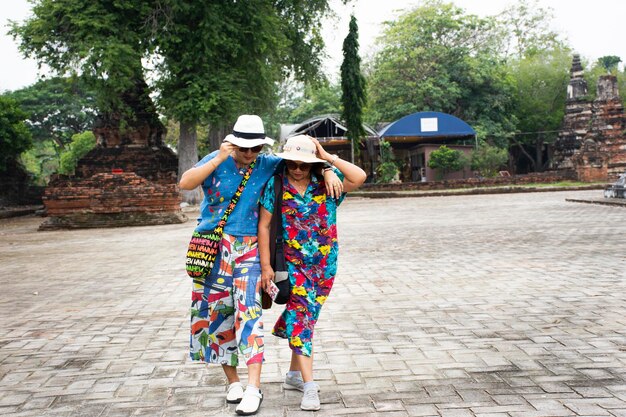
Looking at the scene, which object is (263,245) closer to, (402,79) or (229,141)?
(229,141)

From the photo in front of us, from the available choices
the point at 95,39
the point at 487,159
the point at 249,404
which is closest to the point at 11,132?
the point at 95,39

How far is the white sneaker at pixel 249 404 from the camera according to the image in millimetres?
3359

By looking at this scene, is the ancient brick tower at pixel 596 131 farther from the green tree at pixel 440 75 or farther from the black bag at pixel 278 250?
the black bag at pixel 278 250

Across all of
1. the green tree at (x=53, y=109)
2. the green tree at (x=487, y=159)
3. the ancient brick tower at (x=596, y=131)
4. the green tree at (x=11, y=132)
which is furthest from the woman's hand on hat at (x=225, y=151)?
the green tree at (x=53, y=109)

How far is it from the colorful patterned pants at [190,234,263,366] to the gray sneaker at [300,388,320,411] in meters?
0.32

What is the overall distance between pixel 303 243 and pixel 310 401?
2.84 feet

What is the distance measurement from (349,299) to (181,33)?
1845cm

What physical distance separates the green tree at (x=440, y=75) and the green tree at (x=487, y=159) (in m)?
3.21

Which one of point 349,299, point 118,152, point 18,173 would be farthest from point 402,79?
point 349,299

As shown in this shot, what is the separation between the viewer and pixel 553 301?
6102 mm

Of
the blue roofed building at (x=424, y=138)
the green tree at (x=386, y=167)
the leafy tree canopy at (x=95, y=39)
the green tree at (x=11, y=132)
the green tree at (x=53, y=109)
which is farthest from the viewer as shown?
the green tree at (x=53, y=109)

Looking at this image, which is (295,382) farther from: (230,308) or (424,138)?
(424,138)

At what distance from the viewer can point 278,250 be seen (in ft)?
12.0

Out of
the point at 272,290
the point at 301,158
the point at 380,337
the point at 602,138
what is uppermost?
the point at 602,138
